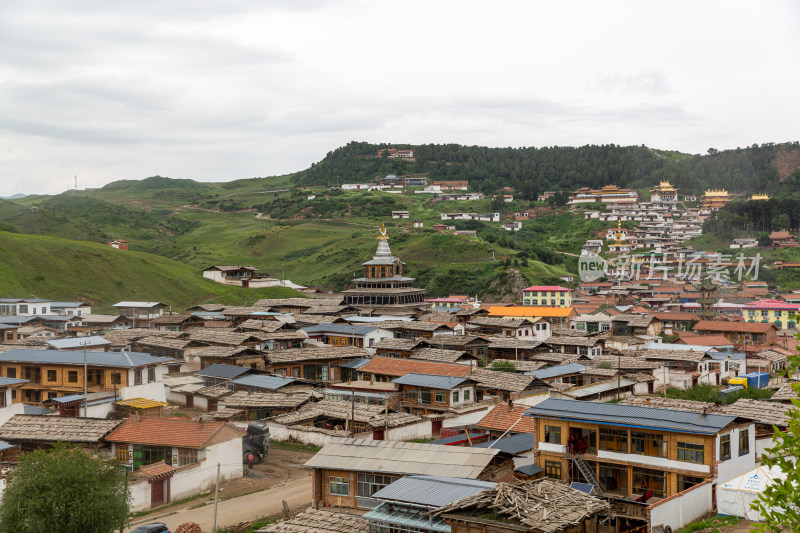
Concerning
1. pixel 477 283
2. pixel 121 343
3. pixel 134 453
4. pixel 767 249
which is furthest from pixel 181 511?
pixel 767 249

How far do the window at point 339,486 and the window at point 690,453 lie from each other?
955 cm

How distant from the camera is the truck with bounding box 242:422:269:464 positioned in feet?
98.2

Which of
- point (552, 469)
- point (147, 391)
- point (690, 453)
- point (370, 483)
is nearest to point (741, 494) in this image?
point (690, 453)

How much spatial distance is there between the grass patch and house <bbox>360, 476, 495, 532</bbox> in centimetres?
512

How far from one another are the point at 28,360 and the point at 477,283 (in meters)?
64.2

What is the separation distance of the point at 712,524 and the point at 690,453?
2886 millimetres

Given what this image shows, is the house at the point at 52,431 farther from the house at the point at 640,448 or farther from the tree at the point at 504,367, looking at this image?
the tree at the point at 504,367

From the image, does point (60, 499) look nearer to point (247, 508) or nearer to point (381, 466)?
point (247, 508)

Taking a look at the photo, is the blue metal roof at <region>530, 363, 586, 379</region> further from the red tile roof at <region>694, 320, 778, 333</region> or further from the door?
the red tile roof at <region>694, 320, 778, 333</region>

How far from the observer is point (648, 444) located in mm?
22312

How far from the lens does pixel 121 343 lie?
47219mm

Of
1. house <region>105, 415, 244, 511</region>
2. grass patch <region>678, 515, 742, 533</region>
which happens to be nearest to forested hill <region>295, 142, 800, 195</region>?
house <region>105, 415, 244, 511</region>

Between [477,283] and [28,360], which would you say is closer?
[28,360]

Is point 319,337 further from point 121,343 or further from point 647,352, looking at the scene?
point 647,352
